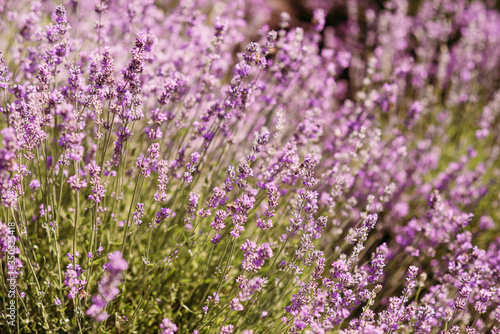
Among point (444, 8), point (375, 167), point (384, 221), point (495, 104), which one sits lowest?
point (384, 221)

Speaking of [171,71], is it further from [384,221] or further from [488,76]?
[488,76]

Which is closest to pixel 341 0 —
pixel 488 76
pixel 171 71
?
pixel 488 76

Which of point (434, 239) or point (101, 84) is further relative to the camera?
point (434, 239)

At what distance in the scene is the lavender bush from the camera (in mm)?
2305

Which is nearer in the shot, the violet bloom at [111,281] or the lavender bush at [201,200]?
the violet bloom at [111,281]

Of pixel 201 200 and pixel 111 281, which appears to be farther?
pixel 201 200

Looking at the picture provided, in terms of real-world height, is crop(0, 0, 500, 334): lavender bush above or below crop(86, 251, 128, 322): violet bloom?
above

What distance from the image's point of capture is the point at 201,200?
355cm

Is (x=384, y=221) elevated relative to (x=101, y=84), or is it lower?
elevated

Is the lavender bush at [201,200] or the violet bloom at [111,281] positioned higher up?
the lavender bush at [201,200]

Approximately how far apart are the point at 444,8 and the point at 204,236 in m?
8.23

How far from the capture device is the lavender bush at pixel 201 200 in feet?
7.56

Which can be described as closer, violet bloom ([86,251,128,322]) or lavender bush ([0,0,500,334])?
violet bloom ([86,251,128,322])

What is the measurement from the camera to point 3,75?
232 centimetres
